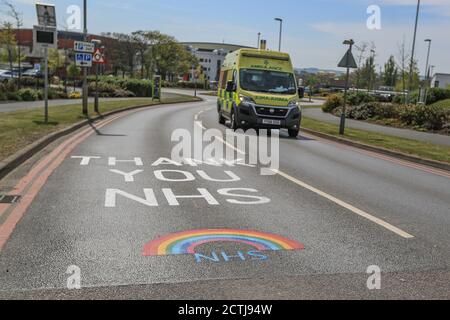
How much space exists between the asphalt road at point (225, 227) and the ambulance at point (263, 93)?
7.53m

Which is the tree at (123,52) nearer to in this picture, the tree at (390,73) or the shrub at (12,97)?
the tree at (390,73)

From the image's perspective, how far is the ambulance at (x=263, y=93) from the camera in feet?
59.2

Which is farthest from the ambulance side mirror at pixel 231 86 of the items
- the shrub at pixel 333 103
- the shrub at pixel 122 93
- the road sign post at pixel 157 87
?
the shrub at pixel 122 93

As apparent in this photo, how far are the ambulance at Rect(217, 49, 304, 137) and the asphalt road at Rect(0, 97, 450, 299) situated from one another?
7.53 metres

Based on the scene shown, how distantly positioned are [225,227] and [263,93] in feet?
42.2

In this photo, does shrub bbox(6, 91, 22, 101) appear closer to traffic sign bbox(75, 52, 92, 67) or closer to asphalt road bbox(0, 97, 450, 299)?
traffic sign bbox(75, 52, 92, 67)

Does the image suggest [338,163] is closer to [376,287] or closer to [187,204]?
[187,204]

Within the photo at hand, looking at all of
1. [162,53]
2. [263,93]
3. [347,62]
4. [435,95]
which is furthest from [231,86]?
[162,53]

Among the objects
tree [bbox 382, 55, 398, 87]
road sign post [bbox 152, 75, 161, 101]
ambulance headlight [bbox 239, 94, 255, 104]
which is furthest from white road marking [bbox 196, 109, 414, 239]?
tree [bbox 382, 55, 398, 87]

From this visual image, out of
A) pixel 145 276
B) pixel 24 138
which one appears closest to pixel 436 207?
pixel 145 276

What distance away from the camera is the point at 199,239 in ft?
17.8

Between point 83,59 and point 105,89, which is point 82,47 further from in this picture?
point 105,89
